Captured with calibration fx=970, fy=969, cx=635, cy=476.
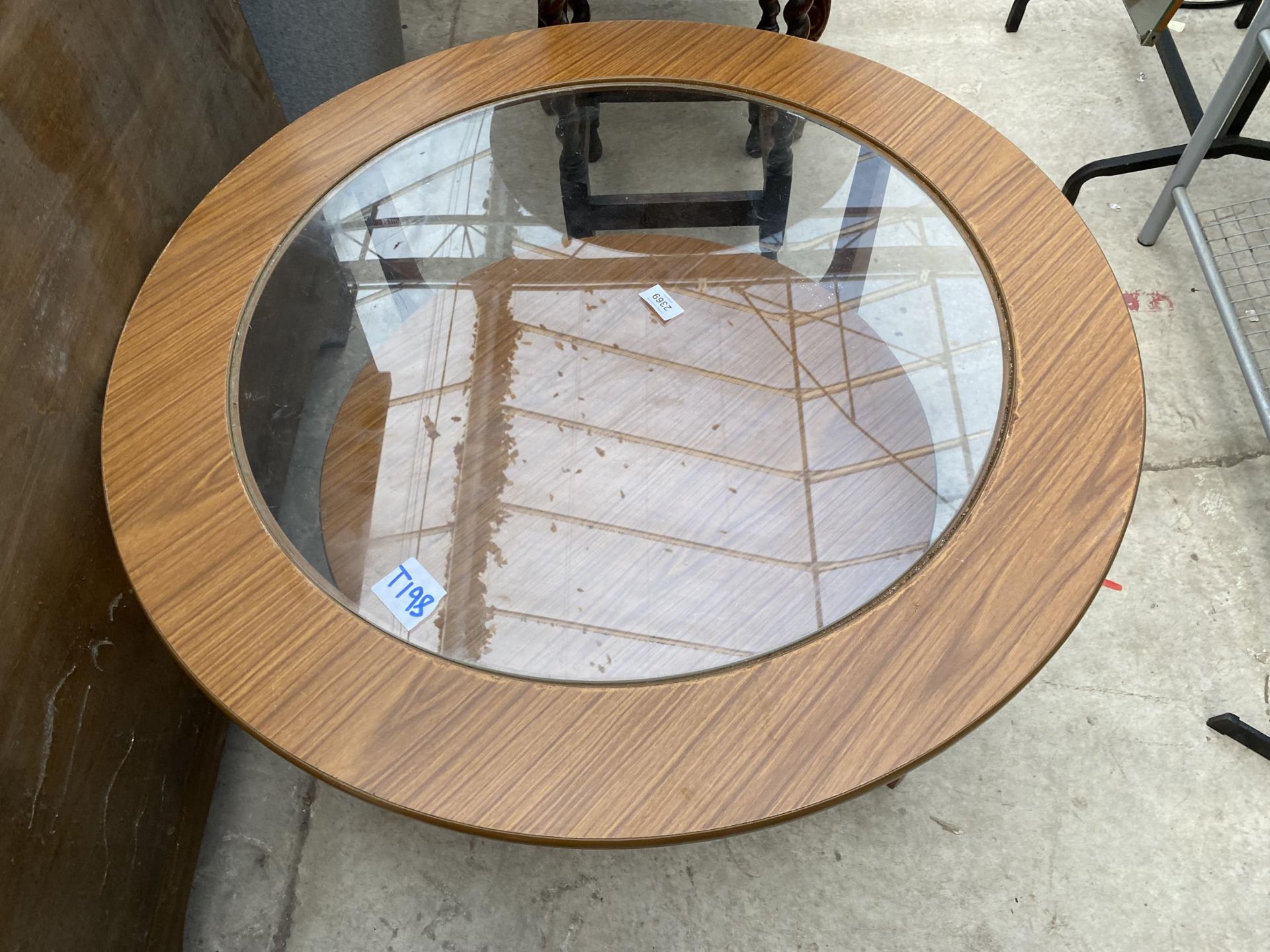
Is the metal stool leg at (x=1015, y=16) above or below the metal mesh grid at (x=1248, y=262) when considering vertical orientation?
above

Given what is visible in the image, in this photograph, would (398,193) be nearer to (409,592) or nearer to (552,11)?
(409,592)

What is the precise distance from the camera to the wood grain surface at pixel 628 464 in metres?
0.94

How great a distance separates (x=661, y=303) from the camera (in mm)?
1225

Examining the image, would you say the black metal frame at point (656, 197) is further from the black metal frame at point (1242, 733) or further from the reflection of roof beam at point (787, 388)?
the black metal frame at point (1242, 733)

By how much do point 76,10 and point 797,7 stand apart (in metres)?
1.19

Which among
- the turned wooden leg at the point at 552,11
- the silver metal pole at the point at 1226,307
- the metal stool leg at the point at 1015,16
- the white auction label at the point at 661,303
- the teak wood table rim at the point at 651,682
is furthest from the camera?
the metal stool leg at the point at 1015,16

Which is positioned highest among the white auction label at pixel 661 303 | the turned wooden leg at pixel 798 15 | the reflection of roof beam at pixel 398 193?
the reflection of roof beam at pixel 398 193

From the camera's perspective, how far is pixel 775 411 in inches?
44.5

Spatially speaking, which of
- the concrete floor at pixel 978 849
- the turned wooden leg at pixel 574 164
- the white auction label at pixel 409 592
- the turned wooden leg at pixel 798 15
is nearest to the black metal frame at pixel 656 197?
the turned wooden leg at pixel 574 164

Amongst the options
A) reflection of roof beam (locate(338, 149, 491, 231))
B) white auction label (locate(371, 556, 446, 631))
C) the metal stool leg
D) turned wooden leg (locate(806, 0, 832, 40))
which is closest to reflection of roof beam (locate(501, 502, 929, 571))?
white auction label (locate(371, 556, 446, 631))

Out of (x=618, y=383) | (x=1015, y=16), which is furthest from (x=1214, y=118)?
(x=618, y=383)

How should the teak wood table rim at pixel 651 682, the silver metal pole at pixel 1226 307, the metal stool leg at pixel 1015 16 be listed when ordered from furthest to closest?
the metal stool leg at pixel 1015 16 → the silver metal pole at pixel 1226 307 → the teak wood table rim at pixel 651 682

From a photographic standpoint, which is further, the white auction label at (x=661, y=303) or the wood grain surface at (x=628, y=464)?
the white auction label at (x=661, y=303)

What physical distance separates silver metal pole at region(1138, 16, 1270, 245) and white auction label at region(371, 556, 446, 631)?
1.60m
